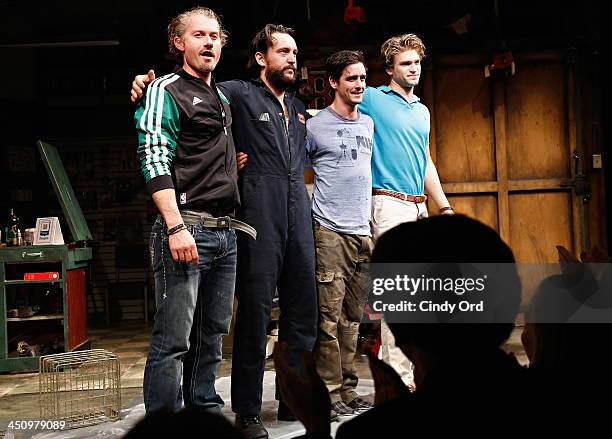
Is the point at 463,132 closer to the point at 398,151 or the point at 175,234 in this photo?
the point at 398,151

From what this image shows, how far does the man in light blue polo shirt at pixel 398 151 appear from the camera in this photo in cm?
383

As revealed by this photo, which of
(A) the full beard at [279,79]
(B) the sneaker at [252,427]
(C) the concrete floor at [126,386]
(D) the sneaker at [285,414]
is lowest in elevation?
(C) the concrete floor at [126,386]

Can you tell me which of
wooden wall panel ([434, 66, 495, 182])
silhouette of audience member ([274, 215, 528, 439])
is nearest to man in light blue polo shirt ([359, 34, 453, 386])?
silhouette of audience member ([274, 215, 528, 439])

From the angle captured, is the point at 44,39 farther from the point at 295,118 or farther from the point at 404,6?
the point at 295,118

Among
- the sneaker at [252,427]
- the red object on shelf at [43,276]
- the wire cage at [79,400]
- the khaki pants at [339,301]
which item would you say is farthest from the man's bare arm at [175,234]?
the red object on shelf at [43,276]

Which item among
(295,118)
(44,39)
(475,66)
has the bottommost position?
(295,118)

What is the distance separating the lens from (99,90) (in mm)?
9445

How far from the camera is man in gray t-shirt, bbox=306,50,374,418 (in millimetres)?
3568

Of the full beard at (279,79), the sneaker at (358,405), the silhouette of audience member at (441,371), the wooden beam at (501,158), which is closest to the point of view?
the silhouette of audience member at (441,371)

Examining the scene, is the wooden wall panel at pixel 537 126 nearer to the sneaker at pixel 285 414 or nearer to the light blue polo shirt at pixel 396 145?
the light blue polo shirt at pixel 396 145

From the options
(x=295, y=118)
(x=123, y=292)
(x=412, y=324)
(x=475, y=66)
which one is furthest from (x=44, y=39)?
(x=412, y=324)

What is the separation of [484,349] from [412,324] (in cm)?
14

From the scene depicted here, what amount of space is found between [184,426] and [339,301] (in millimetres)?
2731

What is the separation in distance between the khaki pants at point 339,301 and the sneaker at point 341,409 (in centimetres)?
4
